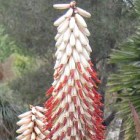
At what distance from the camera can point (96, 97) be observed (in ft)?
11.3

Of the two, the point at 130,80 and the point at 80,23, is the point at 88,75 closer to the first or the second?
the point at 80,23

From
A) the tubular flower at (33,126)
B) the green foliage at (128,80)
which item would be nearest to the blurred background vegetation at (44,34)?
the green foliage at (128,80)

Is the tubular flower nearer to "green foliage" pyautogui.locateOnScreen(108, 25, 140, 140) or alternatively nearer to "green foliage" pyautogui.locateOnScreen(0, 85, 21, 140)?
"green foliage" pyautogui.locateOnScreen(108, 25, 140, 140)

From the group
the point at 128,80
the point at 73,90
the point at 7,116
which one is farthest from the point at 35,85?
the point at 73,90

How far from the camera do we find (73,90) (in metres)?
3.38

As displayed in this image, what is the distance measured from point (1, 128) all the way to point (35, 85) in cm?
597

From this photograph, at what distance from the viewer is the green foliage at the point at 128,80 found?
6838 mm

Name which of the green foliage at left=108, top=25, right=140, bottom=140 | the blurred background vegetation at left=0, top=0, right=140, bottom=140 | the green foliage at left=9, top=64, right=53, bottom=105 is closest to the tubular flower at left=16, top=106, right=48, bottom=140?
the green foliage at left=108, top=25, right=140, bottom=140

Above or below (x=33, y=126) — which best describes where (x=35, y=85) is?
below

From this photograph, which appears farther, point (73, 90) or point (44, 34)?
point (44, 34)

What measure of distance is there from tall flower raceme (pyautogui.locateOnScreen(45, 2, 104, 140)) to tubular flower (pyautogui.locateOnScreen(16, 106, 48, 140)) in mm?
210

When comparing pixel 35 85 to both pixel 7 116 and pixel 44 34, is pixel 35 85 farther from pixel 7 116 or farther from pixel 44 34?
pixel 7 116

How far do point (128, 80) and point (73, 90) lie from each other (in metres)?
3.71


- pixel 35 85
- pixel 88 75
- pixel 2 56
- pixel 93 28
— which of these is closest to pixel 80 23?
pixel 88 75
